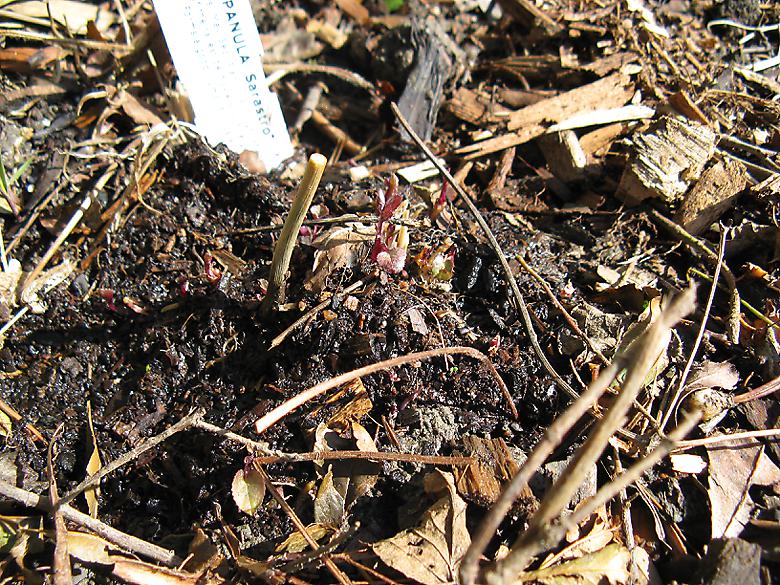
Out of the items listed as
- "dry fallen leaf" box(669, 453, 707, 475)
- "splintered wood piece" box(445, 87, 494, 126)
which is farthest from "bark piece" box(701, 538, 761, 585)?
"splintered wood piece" box(445, 87, 494, 126)

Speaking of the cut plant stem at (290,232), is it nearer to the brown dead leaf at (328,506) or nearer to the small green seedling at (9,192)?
the brown dead leaf at (328,506)

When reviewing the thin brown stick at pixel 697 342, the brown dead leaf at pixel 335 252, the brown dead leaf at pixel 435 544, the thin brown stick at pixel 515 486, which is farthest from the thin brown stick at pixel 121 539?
the thin brown stick at pixel 697 342

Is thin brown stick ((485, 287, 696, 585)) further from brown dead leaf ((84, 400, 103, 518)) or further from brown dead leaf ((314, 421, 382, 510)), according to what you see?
brown dead leaf ((84, 400, 103, 518))

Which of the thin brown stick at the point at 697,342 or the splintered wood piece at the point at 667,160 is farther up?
the splintered wood piece at the point at 667,160

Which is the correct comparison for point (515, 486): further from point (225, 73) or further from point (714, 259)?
point (225, 73)

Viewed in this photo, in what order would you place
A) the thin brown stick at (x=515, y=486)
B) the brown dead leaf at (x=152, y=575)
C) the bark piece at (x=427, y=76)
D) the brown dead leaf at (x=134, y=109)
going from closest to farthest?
the thin brown stick at (x=515, y=486) < the brown dead leaf at (x=152, y=575) < the brown dead leaf at (x=134, y=109) < the bark piece at (x=427, y=76)

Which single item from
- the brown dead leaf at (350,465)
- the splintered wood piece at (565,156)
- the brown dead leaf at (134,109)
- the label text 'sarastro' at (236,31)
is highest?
the label text 'sarastro' at (236,31)

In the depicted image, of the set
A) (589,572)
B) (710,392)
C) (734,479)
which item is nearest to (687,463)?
(734,479)

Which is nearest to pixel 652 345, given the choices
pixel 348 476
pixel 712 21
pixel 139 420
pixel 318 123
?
pixel 348 476
